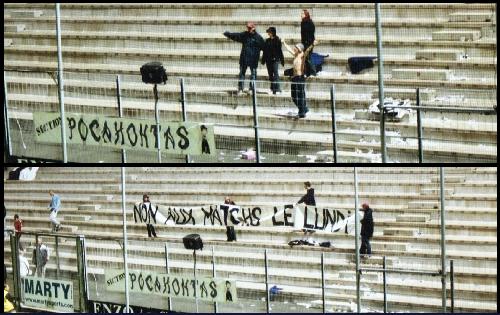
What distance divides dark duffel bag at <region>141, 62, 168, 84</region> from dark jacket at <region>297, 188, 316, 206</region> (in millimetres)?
1705

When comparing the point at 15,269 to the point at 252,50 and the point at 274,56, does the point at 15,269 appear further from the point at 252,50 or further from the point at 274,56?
the point at 274,56

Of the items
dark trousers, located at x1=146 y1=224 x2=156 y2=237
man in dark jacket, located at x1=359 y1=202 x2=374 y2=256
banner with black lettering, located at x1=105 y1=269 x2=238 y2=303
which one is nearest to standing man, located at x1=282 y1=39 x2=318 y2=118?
man in dark jacket, located at x1=359 y1=202 x2=374 y2=256

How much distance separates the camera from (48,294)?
60.1ft

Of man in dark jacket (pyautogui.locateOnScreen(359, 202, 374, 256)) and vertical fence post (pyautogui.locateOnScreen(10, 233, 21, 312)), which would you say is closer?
man in dark jacket (pyautogui.locateOnScreen(359, 202, 374, 256))

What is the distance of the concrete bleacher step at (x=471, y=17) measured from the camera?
1781cm

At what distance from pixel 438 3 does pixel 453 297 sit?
9.07ft

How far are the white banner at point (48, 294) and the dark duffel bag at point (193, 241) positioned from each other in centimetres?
119

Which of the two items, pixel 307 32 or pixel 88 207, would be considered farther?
pixel 88 207

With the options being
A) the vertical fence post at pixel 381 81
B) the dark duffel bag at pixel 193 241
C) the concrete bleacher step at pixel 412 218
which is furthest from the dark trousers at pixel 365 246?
the dark duffel bag at pixel 193 241

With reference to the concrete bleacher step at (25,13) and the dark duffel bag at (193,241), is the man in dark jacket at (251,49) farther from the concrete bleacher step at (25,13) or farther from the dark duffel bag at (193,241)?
the concrete bleacher step at (25,13)

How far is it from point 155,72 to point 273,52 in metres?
1.19

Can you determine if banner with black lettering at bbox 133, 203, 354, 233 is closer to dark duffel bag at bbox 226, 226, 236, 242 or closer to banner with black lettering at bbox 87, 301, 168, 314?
dark duffel bag at bbox 226, 226, 236, 242

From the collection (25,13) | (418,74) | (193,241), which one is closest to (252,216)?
(193,241)

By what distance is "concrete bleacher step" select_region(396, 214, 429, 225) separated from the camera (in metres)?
18.0
